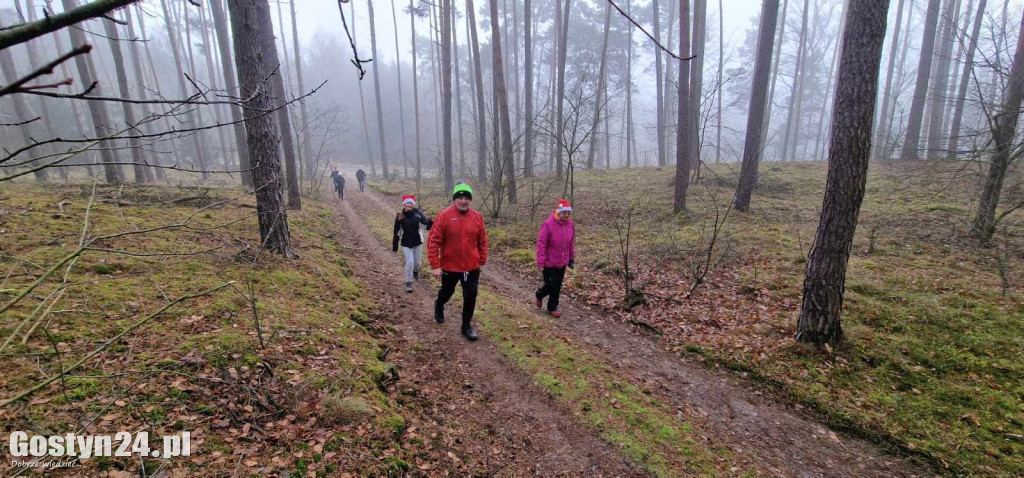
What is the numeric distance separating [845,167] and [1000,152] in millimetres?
5861

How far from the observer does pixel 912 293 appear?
6836mm

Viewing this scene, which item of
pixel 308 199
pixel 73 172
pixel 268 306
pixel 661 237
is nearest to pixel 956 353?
pixel 661 237

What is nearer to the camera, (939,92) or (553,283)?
(553,283)

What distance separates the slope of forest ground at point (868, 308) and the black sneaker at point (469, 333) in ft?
8.81

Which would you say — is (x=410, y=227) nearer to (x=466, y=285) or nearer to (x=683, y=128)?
(x=466, y=285)

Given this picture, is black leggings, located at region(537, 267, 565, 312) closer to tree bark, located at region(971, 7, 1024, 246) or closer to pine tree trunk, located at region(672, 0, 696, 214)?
pine tree trunk, located at region(672, 0, 696, 214)

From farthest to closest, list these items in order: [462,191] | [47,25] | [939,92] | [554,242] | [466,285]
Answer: [939,92] < [554,242] < [466,285] < [462,191] < [47,25]

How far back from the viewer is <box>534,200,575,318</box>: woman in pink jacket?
7.11 m

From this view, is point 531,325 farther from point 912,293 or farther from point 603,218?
point 603,218

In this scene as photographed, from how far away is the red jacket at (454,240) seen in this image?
6043 mm

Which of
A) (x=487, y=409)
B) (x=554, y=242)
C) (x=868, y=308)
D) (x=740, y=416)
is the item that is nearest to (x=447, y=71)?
(x=554, y=242)

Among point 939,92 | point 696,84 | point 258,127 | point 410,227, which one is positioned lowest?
point 410,227

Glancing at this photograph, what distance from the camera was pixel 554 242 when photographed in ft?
23.4

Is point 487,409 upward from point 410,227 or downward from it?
downward
